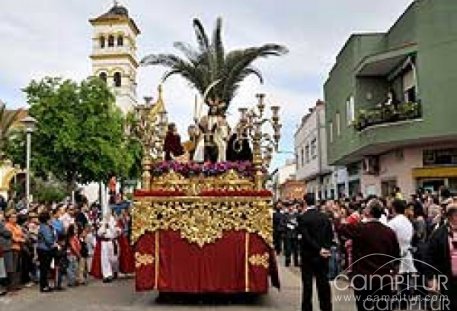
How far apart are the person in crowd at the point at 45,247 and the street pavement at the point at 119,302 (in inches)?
13.6

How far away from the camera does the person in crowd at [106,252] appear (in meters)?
17.2

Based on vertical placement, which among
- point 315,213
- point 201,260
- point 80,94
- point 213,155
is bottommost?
point 201,260

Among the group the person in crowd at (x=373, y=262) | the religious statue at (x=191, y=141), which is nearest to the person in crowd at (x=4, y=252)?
the religious statue at (x=191, y=141)

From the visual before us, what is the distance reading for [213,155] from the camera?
14.8 m

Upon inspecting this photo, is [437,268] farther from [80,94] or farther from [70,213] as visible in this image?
[80,94]

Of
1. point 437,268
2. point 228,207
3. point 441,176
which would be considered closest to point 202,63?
point 228,207

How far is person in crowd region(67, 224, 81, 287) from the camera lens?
53.5 ft

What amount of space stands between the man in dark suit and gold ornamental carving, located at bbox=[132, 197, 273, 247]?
1.98 m

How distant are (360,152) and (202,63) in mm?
16266

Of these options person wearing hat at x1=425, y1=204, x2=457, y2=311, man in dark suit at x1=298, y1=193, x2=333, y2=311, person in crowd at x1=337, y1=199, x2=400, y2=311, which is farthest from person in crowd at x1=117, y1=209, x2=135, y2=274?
person wearing hat at x1=425, y1=204, x2=457, y2=311

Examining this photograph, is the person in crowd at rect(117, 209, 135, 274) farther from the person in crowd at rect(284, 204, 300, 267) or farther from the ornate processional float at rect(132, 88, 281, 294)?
the person in crowd at rect(284, 204, 300, 267)

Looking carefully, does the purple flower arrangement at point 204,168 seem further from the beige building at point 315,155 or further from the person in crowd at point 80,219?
the beige building at point 315,155

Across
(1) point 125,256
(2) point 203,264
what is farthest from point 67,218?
(2) point 203,264

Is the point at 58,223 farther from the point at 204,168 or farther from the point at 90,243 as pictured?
the point at 204,168
